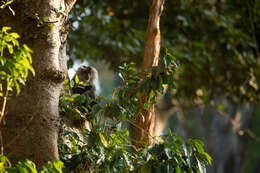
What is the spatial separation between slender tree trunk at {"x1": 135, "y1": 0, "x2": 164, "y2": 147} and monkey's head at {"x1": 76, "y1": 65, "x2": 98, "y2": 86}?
0.32 metres

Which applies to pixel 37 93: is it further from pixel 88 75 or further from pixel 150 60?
pixel 150 60

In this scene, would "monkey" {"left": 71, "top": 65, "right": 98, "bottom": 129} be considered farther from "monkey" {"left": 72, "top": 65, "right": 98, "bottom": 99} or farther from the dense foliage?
the dense foliage

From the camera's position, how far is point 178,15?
427 cm

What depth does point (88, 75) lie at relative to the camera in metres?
2.07

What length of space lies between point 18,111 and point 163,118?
15.1ft

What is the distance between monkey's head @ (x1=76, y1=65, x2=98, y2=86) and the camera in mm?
2057

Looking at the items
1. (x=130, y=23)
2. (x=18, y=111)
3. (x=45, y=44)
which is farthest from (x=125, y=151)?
(x=130, y=23)

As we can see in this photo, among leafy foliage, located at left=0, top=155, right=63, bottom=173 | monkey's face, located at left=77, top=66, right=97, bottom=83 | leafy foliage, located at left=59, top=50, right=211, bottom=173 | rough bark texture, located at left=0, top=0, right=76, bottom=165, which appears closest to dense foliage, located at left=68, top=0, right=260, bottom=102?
monkey's face, located at left=77, top=66, right=97, bottom=83

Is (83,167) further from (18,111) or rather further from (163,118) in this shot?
(163,118)

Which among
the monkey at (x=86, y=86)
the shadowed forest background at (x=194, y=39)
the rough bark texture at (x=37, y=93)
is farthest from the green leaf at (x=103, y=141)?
the shadowed forest background at (x=194, y=39)

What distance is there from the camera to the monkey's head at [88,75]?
2.06 meters

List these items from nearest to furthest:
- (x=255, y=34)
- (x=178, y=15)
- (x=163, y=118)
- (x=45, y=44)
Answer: (x=45, y=44), (x=255, y=34), (x=178, y=15), (x=163, y=118)

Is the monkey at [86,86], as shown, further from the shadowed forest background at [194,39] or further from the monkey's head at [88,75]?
the shadowed forest background at [194,39]

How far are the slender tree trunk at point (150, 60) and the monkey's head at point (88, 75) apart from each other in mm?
316
